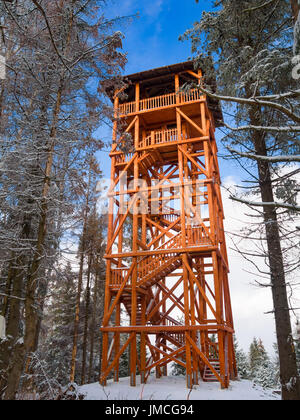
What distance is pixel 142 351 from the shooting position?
40.9 feet

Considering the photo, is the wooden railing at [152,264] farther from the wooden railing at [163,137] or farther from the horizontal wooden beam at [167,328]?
the wooden railing at [163,137]

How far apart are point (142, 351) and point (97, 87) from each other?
9615 mm

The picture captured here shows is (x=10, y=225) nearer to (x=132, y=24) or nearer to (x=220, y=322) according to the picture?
(x=132, y=24)

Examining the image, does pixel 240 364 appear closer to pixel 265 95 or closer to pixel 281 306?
pixel 281 306

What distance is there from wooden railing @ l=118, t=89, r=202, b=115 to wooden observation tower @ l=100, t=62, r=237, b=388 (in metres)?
0.05

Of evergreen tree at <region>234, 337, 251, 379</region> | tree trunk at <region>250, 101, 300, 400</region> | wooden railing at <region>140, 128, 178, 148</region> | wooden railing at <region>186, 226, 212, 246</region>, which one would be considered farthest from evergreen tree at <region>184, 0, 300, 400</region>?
evergreen tree at <region>234, 337, 251, 379</region>

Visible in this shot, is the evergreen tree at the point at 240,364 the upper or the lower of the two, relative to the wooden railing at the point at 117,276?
lower

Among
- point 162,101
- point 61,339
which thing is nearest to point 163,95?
point 162,101

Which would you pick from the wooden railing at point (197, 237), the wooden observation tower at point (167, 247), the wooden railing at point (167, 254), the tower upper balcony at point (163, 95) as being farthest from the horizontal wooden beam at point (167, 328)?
the tower upper balcony at point (163, 95)

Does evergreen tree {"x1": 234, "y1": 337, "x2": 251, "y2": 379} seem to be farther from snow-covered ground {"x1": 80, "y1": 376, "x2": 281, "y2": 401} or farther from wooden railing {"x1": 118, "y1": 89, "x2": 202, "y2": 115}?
wooden railing {"x1": 118, "y1": 89, "x2": 202, "y2": 115}

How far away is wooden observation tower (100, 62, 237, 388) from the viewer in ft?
39.9

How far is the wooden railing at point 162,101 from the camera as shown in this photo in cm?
1478

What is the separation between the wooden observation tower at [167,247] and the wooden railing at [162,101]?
5 centimetres
